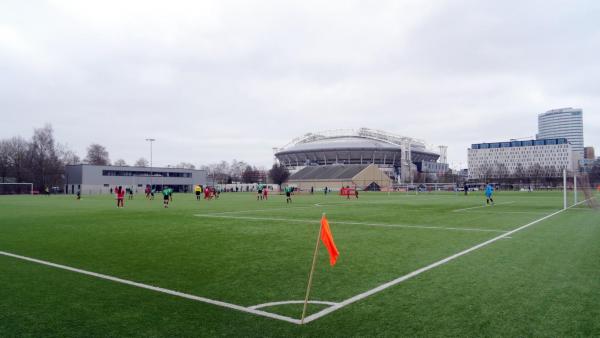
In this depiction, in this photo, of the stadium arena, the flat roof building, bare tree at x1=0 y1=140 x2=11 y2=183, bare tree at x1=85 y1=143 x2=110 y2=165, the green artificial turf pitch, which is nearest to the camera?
the green artificial turf pitch

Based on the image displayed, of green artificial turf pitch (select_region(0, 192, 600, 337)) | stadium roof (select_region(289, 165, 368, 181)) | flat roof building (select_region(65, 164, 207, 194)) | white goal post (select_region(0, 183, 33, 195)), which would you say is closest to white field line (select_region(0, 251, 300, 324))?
green artificial turf pitch (select_region(0, 192, 600, 337))

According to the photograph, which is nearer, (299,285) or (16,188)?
(299,285)

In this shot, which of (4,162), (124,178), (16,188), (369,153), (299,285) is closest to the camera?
(299,285)

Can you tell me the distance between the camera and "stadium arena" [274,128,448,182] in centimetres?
15300

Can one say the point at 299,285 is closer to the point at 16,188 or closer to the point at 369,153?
the point at 16,188

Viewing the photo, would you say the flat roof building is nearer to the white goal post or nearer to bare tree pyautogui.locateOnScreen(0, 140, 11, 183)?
the white goal post

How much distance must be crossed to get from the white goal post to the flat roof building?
9355 mm

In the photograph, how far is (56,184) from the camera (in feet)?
310

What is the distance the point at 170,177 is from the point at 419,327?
112642mm

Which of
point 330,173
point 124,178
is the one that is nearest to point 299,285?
point 124,178

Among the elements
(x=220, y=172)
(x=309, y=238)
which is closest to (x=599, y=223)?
(x=309, y=238)

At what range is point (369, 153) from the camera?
15575 centimetres

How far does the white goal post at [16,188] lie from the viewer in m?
80.5

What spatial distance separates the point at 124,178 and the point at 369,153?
3560 inches
